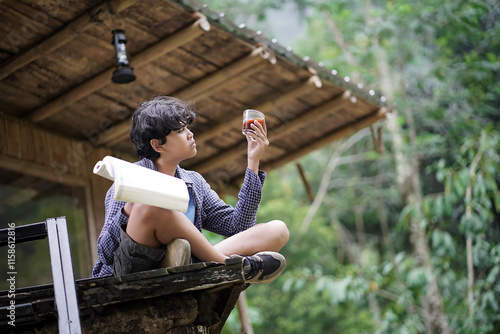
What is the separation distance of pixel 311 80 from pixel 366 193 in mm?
9254

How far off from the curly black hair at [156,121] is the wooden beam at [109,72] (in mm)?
1359

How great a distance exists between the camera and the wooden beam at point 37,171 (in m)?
4.81

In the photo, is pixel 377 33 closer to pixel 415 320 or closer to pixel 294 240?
pixel 294 240

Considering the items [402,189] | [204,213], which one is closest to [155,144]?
[204,213]

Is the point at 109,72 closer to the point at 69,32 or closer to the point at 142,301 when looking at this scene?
the point at 69,32

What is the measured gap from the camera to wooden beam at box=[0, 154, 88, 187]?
4.81 metres

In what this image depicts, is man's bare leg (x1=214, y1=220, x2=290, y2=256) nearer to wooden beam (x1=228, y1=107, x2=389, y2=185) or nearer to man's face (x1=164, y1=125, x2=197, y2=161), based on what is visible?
man's face (x1=164, y1=125, x2=197, y2=161)

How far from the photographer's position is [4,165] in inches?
189

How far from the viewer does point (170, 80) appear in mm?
4840

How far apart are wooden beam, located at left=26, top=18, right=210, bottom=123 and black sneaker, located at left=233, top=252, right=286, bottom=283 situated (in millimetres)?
1822

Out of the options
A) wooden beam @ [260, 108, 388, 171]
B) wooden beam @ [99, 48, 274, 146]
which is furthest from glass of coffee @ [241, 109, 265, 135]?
wooden beam @ [260, 108, 388, 171]

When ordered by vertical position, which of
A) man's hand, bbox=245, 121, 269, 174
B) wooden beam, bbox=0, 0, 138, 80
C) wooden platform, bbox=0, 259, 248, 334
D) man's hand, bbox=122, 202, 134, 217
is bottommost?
wooden platform, bbox=0, 259, 248, 334

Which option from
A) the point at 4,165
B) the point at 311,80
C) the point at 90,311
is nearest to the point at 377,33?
the point at 311,80

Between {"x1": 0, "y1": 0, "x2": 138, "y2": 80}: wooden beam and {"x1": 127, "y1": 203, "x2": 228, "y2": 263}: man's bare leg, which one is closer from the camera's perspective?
{"x1": 127, "y1": 203, "x2": 228, "y2": 263}: man's bare leg
